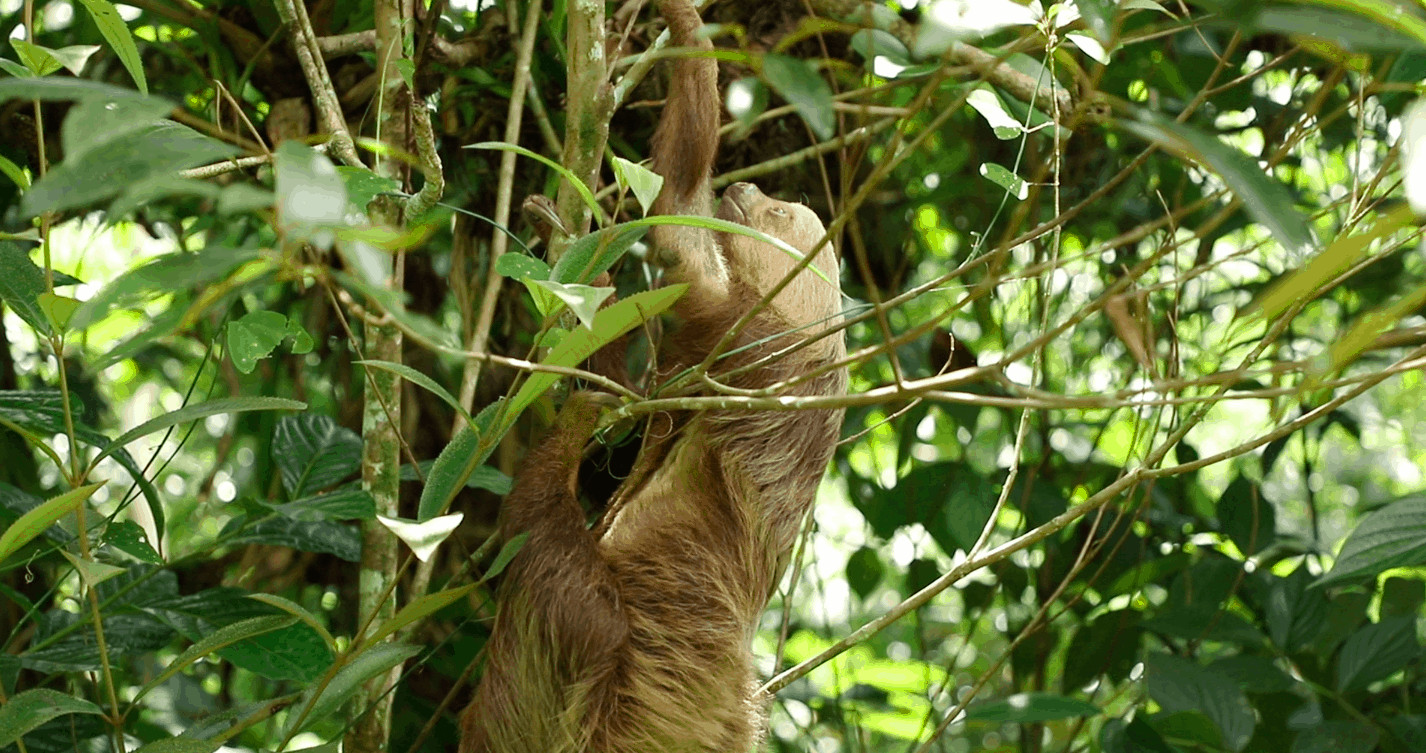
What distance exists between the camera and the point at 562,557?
2012 mm

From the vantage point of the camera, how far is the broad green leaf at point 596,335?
1424 millimetres

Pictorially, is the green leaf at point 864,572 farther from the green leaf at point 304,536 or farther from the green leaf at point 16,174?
the green leaf at point 16,174

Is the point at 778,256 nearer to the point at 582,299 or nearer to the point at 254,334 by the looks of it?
the point at 254,334

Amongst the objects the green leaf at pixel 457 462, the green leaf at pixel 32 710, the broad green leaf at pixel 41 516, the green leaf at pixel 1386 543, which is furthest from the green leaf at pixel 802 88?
the green leaf at pixel 1386 543

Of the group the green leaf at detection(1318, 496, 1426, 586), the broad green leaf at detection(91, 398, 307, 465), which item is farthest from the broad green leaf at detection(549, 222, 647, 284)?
the green leaf at detection(1318, 496, 1426, 586)

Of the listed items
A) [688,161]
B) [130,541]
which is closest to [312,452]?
[130,541]

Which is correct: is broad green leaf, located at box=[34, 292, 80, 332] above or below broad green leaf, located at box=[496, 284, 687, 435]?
below

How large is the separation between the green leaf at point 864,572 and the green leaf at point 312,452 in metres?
1.55

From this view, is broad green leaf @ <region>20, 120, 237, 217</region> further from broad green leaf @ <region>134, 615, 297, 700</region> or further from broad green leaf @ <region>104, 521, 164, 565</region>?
broad green leaf @ <region>104, 521, 164, 565</region>

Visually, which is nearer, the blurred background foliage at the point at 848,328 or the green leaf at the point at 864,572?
the blurred background foliage at the point at 848,328

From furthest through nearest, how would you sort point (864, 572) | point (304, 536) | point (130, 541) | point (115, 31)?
point (864, 572) < point (304, 536) < point (130, 541) < point (115, 31)

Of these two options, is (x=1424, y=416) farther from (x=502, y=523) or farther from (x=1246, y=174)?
(x=1246, y=174)

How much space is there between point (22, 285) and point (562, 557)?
0.95 m

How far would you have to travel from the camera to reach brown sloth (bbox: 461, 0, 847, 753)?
202 cm
